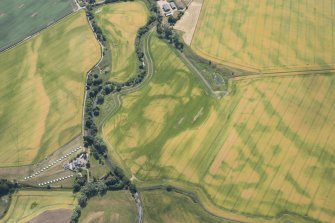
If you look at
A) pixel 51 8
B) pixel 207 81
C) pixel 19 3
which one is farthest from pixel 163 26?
pixel 19 3

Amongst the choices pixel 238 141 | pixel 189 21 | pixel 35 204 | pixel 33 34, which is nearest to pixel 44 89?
pixel 33 34

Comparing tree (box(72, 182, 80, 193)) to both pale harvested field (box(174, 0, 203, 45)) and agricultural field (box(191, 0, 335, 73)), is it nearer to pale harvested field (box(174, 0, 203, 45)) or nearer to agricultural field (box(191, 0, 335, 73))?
agricultural field (box(191, 0, 335, 73))

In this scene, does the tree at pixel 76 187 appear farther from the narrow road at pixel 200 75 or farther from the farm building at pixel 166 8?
the farm building at pixel 166 8

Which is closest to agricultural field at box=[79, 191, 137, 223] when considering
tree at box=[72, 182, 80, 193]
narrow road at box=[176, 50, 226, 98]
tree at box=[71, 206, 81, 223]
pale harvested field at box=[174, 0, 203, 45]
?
tree at box=[71, 206, 81, 223]

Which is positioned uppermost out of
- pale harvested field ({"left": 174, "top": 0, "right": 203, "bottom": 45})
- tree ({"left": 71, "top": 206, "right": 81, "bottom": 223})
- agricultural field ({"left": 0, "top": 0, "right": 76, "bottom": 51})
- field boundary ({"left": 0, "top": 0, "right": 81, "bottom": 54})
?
agricultural field ({"left": 0, "top": 0, "right": 76, "bottom": 51})

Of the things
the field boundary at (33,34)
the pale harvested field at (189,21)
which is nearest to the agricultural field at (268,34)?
the pale harvested field at (189,21)

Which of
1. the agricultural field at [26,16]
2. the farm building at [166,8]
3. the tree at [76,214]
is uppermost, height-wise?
the agricultural field at [26,16]
